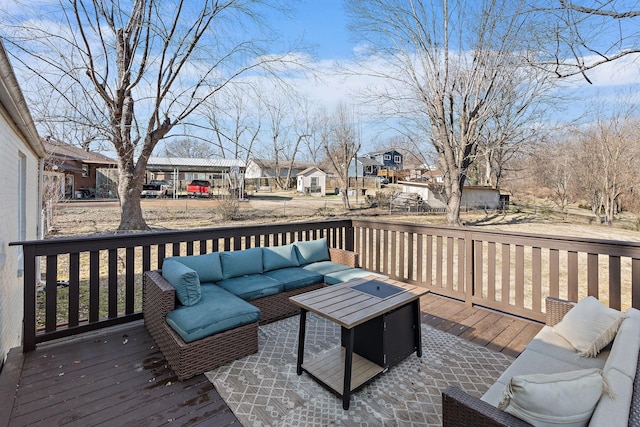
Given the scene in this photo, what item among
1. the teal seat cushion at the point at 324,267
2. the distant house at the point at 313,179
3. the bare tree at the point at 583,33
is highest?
the distant house at the point at 313,179

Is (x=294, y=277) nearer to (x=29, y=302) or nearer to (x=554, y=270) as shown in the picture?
(x=29, y=302)

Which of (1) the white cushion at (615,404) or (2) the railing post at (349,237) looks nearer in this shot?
(1) the white cushion at (615,404)

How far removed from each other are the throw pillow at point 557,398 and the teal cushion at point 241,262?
3.06 m

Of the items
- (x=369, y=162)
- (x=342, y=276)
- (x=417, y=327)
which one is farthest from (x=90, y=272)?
(x=369, y=162)

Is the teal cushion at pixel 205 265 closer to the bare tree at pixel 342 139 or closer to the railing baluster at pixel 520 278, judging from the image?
the railing baluster at pixel 520 278

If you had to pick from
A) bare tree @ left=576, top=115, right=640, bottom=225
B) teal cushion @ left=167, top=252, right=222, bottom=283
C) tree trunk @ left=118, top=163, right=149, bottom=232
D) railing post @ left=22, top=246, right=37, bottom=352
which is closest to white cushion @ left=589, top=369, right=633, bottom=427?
teal cushion @ left=167, top=252, right=222, bottom=283

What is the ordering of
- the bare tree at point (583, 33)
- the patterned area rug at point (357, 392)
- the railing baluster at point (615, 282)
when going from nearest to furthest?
the patterned area rug at point (357, 392), the railing baluster at point (615, 282), the bare tree at point (583, 33)

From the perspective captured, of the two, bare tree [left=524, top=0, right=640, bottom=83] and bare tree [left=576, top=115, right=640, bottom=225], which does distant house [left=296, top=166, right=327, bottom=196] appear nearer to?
bare tree [left=576, top=115, right=640, bottom=225]

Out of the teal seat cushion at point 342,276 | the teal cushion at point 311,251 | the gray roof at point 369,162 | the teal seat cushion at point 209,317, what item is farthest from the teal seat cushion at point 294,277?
the gray roof at point 369,162

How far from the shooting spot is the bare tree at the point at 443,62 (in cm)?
897

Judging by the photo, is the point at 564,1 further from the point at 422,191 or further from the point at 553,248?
the point at 422,191

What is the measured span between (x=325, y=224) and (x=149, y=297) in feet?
9.23

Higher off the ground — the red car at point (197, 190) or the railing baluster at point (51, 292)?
the red car at point (197, 190)

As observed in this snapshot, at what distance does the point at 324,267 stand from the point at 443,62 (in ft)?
29.3
